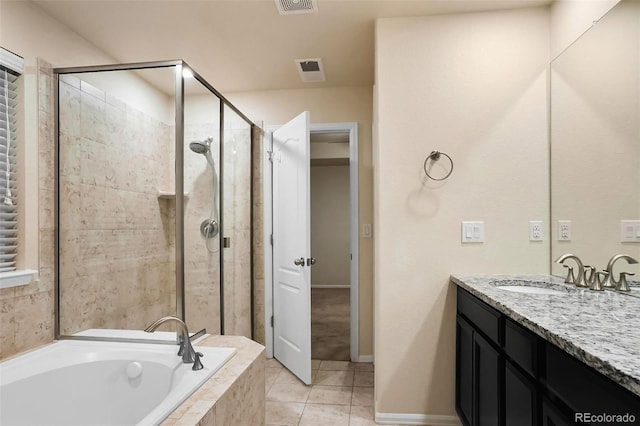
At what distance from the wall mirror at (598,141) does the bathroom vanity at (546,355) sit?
262mm

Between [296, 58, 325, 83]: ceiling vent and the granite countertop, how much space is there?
77.7 inches

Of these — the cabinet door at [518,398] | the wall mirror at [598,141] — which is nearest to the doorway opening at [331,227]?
the wall mirror at [598,141]

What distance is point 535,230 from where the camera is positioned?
2.12 meters

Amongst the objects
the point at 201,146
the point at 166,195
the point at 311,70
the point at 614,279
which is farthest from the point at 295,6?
the point at 614,279

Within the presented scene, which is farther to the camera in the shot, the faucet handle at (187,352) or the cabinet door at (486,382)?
the faucet handle at (187,352)

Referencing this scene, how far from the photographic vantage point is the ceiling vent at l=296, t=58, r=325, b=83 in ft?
9.14

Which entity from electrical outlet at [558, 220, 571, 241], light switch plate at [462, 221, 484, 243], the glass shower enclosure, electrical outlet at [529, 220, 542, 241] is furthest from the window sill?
electrical outlet at [558, 220, 571, 241]

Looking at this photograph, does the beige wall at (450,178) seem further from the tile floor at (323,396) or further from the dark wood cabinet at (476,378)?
the tile floor at (323,396)

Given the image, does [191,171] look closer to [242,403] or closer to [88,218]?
[88,218]

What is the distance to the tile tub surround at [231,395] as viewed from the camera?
1309mm

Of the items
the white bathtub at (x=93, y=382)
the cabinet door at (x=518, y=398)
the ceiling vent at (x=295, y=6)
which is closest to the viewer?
the cabinet door at (x=518, y=398)

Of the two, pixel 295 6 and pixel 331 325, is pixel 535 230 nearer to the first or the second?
pixel 295 6

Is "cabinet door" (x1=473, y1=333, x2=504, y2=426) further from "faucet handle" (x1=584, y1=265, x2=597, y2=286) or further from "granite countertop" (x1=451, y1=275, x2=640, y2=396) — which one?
"faucet handle" (x1=584, y1=265, x2=597, y2=286)

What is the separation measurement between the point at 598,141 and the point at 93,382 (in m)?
2.74
